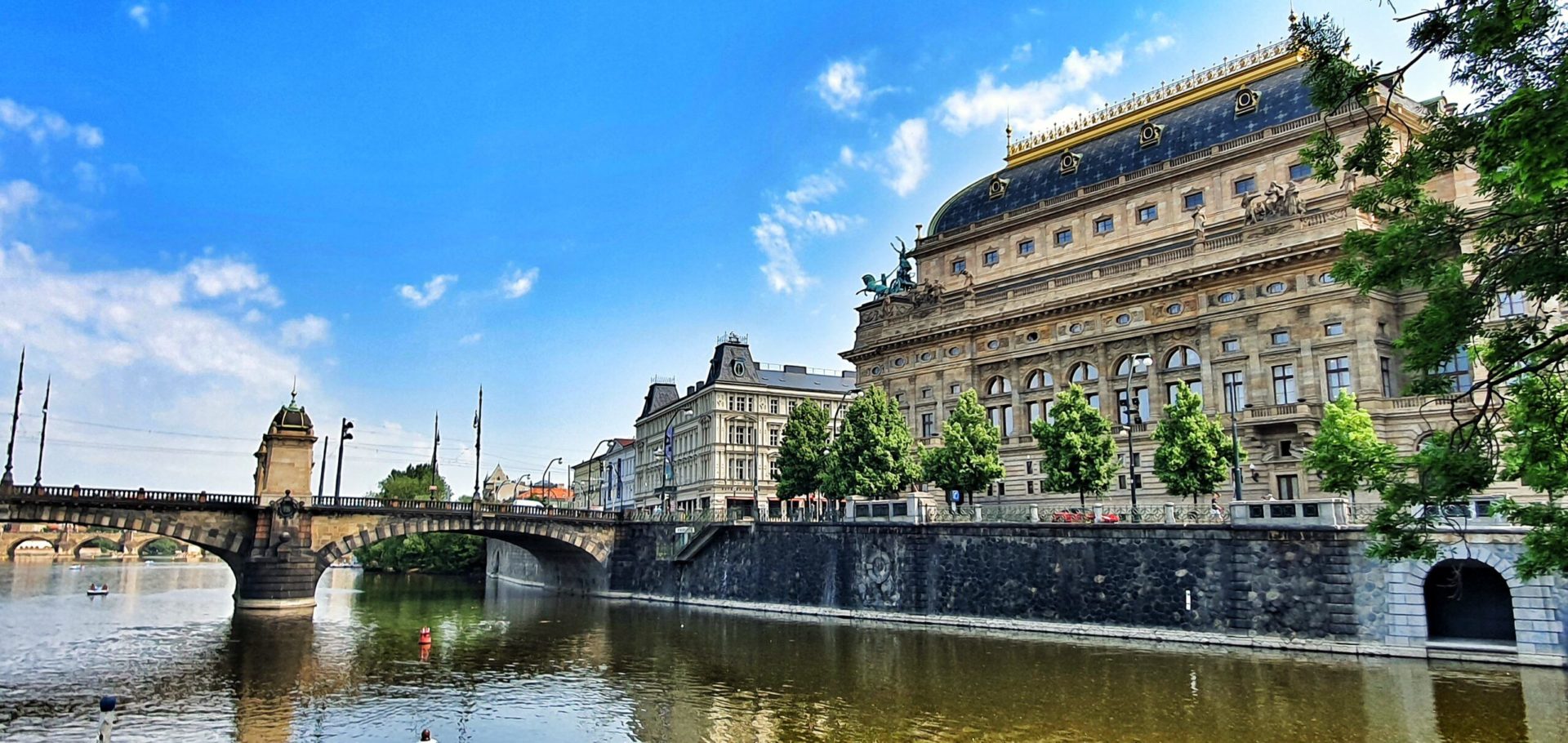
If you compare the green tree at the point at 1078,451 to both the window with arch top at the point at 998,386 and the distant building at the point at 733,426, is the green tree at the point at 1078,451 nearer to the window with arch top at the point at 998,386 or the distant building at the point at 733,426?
the window with arch top at the point at 998,386

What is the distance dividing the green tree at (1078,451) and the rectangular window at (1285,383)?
10164 millimetres

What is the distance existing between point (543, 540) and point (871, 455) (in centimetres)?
2858

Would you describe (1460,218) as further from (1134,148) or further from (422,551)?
(422,551)

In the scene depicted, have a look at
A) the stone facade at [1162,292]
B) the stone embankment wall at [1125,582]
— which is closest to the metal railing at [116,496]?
the stone embankment wall at [1125,582]

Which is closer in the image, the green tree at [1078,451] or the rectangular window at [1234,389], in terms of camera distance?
the green tree at [1078,451]

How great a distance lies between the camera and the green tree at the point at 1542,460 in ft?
40.5

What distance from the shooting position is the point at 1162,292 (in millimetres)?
64250

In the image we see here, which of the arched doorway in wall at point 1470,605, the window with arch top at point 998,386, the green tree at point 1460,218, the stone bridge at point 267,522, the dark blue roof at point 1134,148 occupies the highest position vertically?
the dark blue roof at point 1134,148

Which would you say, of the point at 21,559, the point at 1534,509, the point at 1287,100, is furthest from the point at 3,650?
the point at 21,559

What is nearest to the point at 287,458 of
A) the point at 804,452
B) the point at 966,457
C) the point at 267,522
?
the point at 267,522

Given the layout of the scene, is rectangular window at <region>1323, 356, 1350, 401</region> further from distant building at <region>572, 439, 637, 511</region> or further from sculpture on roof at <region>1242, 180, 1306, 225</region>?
distant building at <region>572, 439, 637, 511</region>

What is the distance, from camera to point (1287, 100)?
213 ft

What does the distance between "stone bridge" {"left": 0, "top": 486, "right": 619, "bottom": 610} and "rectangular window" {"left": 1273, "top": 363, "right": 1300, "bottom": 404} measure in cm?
5004

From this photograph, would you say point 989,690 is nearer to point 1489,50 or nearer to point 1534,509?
point 1534,509
